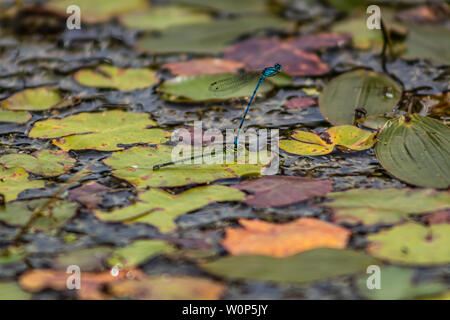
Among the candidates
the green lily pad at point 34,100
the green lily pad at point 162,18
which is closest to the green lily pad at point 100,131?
the green lily pad at point 34,100

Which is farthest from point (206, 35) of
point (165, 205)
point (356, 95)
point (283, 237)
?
point (283, 237)

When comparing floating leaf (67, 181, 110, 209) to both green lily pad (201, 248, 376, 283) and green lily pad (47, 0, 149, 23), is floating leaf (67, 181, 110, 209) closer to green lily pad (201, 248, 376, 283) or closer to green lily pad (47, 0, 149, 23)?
green lily pad (201, 248, 376, 283)

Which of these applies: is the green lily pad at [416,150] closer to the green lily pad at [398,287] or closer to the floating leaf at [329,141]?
the floating leaf at [329,141]

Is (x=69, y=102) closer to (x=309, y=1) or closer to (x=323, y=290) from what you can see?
(x=323, y=290)

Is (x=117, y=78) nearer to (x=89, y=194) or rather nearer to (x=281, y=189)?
(x=89, y=194)

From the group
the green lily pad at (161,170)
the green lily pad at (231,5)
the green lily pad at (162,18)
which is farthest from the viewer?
the green lily pad at (231,5)

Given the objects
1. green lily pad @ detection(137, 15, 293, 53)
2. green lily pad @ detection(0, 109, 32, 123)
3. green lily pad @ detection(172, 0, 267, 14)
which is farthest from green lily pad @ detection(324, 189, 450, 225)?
green lily pad @ detection(172, 0, 267, 14)
